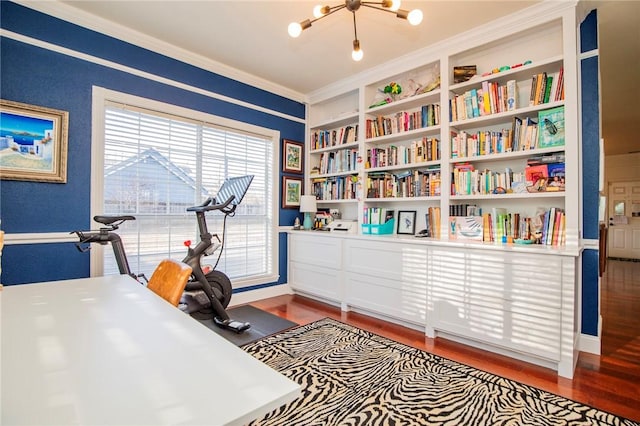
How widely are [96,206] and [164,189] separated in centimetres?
61

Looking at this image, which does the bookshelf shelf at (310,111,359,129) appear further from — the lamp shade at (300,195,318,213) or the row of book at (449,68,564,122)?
the row of book at (449,68,564,122)

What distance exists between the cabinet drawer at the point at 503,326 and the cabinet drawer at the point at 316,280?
117 centimetres

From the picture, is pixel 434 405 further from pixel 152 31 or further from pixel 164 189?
pixel 152 31

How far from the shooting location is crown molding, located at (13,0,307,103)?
8.25 ft

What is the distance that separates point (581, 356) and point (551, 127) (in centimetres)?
183

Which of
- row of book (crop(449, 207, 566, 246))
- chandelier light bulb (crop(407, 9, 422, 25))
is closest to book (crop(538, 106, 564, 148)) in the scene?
row of book (crop(449, 207, 566, 246))

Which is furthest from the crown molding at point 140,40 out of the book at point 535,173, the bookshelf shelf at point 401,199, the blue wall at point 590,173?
the blue wall at point 590,173

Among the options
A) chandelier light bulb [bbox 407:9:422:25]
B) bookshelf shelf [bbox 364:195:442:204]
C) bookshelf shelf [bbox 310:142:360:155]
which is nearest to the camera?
chandelier light bulb [bbox 407:9:422:25]

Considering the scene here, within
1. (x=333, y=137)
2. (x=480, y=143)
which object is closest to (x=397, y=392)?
(x=480, y=143)

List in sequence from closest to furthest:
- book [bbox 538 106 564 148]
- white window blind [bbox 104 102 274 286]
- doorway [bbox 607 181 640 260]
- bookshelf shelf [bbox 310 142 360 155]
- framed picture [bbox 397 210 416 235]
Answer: book [bbox 538 106 564 148]
white window blind [bbox 104 102 274 286]
framed picture [bbox 397 210 416 235]
bookshelf shelf [bbox 310 142 360 155]
doorway [bbox 607 181 640 260]

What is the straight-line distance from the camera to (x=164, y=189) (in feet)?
10.5

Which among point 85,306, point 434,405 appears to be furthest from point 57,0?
point 434,405

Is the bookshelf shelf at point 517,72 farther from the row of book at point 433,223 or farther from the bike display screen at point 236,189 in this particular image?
the bike display screen at point 236,189

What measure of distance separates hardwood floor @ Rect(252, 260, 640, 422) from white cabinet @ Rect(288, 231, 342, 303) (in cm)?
18
